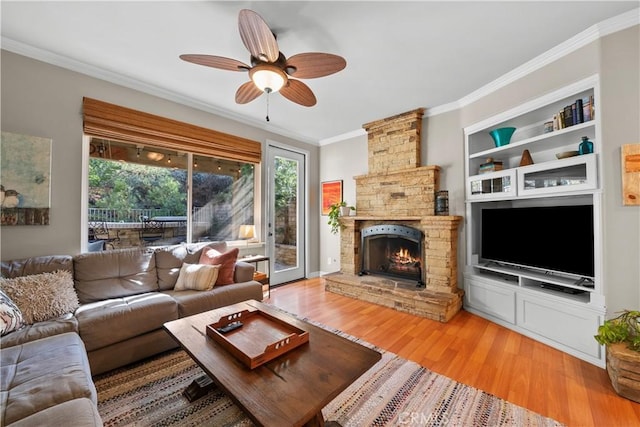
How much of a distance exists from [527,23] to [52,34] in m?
Result: 3.83

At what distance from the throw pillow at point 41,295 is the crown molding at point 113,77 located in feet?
6.52

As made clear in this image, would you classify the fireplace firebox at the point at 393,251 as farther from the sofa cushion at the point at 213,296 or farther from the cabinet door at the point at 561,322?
the sofa cushion at the point at 213,296

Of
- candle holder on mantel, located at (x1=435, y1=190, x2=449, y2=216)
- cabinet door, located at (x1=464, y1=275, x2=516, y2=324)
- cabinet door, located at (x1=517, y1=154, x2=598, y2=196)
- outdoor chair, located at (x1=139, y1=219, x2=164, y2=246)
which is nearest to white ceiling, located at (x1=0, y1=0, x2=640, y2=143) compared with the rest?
cabinet door, located at (x1=517, y1=154, x2=598, y2=196)

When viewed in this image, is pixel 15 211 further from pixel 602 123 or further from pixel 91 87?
pixel 602 123

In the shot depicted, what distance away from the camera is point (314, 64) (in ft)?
5.89

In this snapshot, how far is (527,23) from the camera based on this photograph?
6.28 feet

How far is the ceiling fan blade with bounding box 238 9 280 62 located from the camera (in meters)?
1.38

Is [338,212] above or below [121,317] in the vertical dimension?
above

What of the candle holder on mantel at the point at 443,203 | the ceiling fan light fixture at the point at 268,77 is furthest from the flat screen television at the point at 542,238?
the ceiling fan light fixture at the point at 268,77

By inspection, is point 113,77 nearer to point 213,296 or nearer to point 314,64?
point 314,64

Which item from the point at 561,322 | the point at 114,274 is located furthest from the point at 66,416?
the point at 561,322

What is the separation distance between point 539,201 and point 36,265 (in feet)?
16.0

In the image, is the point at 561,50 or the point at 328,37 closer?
the point at 328,37

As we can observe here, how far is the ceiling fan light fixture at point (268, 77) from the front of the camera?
1812 mm
